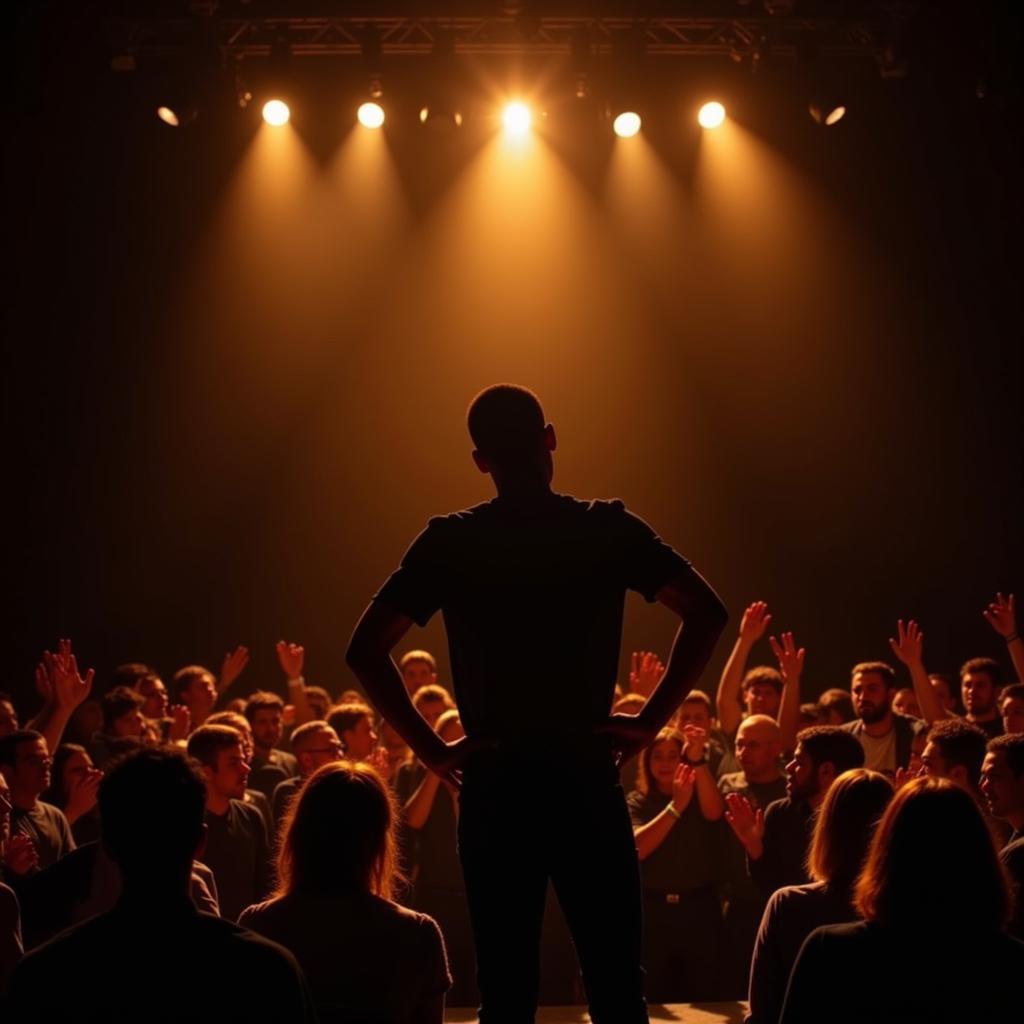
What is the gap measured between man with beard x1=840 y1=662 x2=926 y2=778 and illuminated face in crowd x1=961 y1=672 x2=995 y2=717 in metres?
0.53

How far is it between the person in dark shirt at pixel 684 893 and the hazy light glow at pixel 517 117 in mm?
5253

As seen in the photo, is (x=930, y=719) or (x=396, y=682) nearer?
(x=396, y=682)

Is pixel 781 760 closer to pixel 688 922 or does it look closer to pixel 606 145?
pixel 688 922

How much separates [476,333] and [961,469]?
395 centimetres

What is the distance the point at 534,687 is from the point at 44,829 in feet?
8.65

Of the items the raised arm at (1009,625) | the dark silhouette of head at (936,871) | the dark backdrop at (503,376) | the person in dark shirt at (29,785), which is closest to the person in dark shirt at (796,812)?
the dark silhouette of head at (936,871)

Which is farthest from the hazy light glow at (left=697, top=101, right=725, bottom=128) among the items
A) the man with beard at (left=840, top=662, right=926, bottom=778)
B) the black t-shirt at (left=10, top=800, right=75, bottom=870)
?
the black t-shirt at (left=10, top=800, right=75, bottom=870)

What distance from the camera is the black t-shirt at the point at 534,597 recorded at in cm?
211

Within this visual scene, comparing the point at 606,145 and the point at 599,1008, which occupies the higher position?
the point at 606,145

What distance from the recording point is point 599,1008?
6.76ft

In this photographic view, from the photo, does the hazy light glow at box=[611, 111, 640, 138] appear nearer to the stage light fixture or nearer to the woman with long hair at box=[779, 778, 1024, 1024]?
the stage light fixture

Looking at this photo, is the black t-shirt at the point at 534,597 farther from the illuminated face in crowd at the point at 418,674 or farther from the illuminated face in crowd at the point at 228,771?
the illuminated face in crowd at the point at 418,674

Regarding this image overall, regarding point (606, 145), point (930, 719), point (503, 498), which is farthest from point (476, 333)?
point (503, 498)

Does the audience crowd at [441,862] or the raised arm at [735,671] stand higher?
the raised arm at [735,671]
